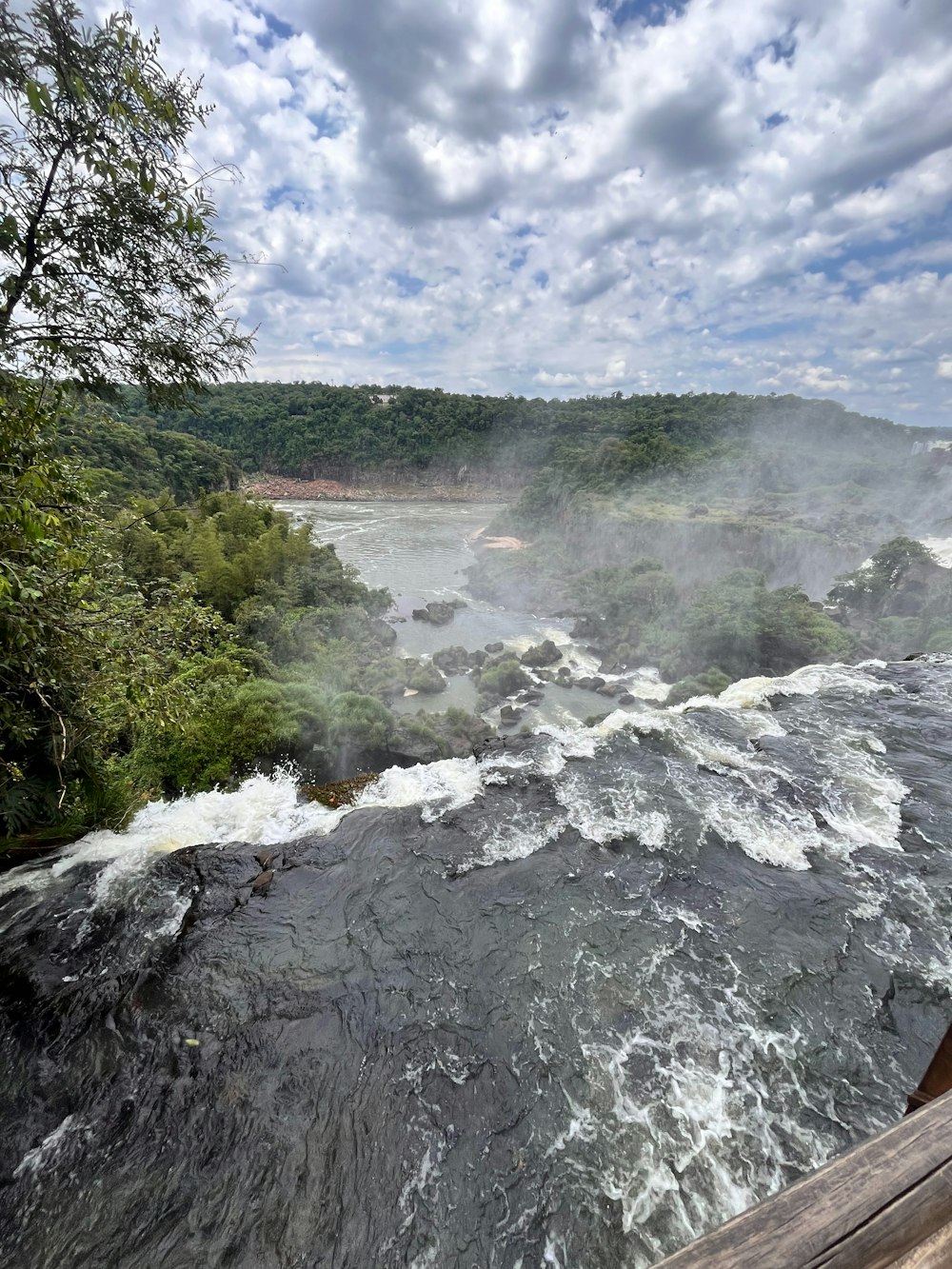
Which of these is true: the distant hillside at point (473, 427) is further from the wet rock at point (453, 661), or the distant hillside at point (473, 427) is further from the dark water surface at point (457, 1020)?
the dark water surface at point (457, 1020)

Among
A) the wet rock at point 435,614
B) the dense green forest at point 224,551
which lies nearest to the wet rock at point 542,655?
the dense green forest at point 224,551

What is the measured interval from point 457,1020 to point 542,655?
59.8ft

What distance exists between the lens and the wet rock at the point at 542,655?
2353 centimetres

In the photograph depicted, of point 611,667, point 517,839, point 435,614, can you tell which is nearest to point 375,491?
point 435,614

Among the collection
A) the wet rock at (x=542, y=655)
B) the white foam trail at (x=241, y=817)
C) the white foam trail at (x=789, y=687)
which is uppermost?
the white foam trail at (x=789, y=687)

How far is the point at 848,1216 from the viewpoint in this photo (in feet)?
4.43

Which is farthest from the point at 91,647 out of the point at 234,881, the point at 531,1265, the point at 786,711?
the point at 786,711

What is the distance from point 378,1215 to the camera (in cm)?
452

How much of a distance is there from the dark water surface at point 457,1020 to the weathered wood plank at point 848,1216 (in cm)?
417

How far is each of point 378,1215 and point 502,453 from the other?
77677 mm

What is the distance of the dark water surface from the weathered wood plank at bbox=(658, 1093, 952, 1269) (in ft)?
13.7

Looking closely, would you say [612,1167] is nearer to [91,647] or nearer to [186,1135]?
[186,1135]

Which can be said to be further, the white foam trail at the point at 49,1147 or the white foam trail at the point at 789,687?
the white foam trail at the point at 789,687

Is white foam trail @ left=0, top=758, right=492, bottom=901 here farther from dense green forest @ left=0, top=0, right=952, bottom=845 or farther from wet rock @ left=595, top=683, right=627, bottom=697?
wet rock @ left=595, top=683, right=627, bottom=697
